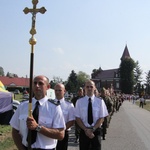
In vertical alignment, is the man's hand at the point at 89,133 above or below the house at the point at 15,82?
below

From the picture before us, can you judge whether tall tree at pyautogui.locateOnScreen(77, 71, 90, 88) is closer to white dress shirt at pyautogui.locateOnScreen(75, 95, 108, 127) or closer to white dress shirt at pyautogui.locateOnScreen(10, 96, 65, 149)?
white dress shirt at pyautogui.locateOnScreen(75, 95, 108, 127)

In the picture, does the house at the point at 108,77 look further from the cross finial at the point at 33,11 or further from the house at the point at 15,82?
the cross finial at the point at 33,11

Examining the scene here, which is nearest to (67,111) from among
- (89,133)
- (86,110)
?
(86,110)

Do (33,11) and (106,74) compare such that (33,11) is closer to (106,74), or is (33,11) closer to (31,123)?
(31,123)

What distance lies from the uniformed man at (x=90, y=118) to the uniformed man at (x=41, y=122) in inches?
93.2

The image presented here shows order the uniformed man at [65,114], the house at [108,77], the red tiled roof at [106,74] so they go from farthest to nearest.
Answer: the red tiled roof at [106,74] → the house at [108,77] → the uniformed man at [65,114]

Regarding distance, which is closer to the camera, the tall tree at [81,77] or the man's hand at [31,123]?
the man's hand at [31,123]

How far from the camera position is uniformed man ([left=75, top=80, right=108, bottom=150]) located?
628cm

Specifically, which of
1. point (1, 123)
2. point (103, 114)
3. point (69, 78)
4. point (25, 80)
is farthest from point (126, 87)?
point (103, 114)

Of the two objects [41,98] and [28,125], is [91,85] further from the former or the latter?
[28,125]

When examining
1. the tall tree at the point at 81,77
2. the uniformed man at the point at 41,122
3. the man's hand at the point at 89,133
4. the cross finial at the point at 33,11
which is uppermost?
the tall tree at the point at 81,77

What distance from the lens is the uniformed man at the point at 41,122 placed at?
12.5 feet

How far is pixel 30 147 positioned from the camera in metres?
3.75

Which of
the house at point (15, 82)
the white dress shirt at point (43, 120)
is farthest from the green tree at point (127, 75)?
the white dress shirt at point (43, 120)
